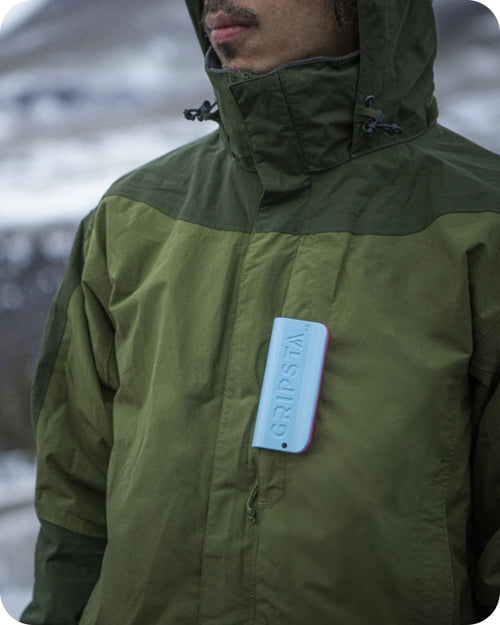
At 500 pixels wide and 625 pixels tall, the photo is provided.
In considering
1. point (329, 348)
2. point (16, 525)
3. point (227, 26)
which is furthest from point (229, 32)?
point (16, 525)

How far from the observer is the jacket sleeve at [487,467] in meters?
0.91

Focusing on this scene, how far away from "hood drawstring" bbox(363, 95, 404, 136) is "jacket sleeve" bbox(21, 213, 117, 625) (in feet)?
1.52

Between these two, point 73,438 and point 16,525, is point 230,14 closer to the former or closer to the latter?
point 73,438

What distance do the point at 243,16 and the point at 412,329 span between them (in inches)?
19.8

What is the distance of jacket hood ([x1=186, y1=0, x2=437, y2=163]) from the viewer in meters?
0.98

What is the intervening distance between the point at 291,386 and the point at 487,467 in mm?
291

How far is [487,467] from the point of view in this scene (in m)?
0.94

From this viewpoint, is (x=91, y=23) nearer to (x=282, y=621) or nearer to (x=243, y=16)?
(x=243, y=16)

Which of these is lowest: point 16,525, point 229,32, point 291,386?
point 16,525

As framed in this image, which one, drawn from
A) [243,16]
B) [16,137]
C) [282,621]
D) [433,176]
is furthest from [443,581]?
[16,137]

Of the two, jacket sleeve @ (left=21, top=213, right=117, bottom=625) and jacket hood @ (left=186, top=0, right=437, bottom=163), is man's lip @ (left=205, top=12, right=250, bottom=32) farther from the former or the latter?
jacket sleeve @ (left=21, top=213, right=117, bottom=625)

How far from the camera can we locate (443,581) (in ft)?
2.88

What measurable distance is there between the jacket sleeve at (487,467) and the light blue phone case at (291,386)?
21 cm

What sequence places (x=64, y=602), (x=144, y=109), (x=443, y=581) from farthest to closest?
(x=144, y=109)
(x=64, y=602)
(x=443, y=581)
